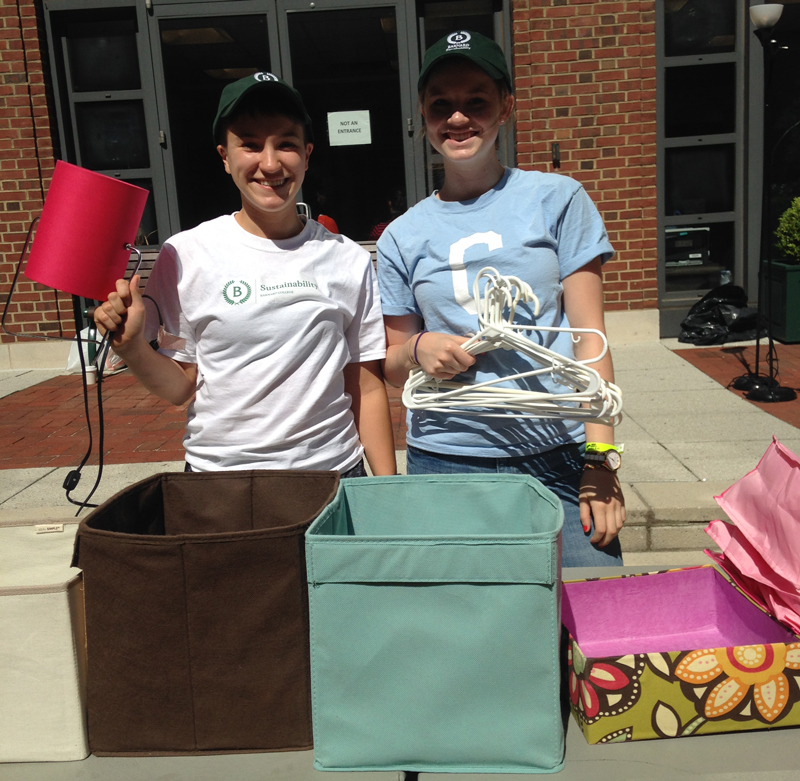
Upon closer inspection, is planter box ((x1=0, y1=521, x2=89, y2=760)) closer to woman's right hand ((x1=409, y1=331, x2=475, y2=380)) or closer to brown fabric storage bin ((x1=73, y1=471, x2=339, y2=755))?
brown fabric storage bin ((x1=73, y1=471, x2=339, y2=755))

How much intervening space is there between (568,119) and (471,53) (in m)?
6.04

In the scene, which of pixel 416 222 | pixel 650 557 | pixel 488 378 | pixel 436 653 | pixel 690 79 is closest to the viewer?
pixel 436 653

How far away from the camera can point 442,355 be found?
154cm

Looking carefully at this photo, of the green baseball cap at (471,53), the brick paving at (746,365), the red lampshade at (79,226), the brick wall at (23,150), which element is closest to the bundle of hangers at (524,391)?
the green baseball cap at (471,53)

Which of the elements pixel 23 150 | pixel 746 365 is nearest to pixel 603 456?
pixel 746 365

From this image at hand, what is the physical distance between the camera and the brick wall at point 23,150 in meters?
7.34

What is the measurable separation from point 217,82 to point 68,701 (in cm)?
765

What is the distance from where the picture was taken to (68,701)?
128cm

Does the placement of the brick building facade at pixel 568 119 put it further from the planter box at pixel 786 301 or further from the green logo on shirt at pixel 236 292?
the green logo on shirt at pixel 236 292

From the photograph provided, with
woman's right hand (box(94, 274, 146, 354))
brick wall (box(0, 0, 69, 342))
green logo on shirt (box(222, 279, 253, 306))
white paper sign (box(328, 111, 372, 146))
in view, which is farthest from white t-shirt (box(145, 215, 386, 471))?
white paper sign (box(328, 111, 372, 146))

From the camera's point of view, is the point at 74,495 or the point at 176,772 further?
the point at 74,495

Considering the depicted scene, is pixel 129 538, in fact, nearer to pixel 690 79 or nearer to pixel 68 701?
pixel 68 701

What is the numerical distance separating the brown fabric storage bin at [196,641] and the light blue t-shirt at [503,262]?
668 mm

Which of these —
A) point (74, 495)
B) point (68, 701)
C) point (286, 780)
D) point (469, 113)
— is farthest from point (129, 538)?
point (74, 495)
